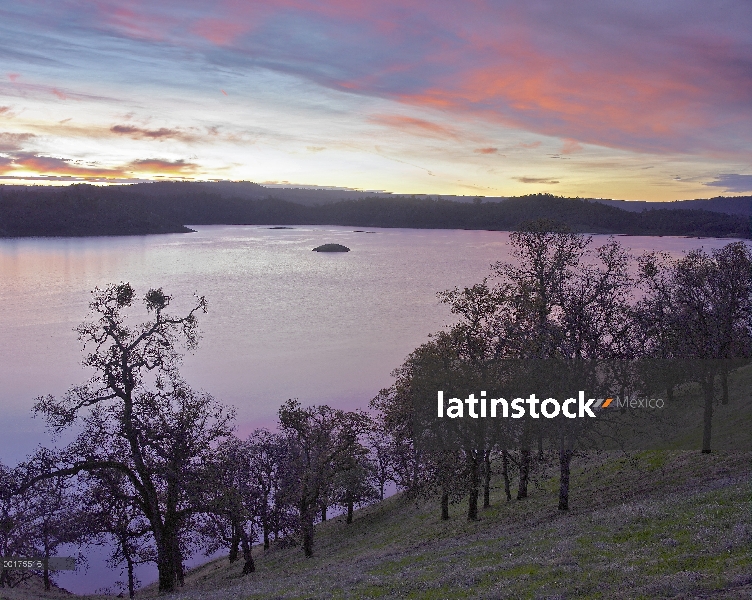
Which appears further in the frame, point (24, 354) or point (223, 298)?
point (223, 298)

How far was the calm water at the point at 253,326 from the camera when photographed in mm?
57188

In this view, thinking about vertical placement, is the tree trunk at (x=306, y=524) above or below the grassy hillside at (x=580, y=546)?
below

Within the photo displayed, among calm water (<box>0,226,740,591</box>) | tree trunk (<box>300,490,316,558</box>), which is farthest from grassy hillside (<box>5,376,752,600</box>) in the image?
calm water (<box>0,226,740,591</box>)

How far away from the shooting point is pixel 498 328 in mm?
31938

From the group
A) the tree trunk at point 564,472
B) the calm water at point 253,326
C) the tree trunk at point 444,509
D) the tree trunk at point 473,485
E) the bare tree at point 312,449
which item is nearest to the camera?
the tree trunk at point 564,472

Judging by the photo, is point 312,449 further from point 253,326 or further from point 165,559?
point 253,326

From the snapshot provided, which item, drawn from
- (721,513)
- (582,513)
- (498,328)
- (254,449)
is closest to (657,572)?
(721,513)

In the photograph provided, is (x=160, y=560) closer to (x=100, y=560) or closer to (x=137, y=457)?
(x=137, y=457)

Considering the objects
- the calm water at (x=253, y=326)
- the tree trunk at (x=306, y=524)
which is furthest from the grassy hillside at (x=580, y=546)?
the calm water at (x=253, y=326)

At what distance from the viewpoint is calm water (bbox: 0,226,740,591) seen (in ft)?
188

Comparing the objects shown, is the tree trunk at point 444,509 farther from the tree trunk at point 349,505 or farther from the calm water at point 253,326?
the calm water at point 253,326

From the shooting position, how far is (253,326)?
311ft

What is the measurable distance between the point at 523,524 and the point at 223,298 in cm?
10352

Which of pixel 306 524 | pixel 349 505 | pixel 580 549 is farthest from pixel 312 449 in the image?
pixel 580 549
